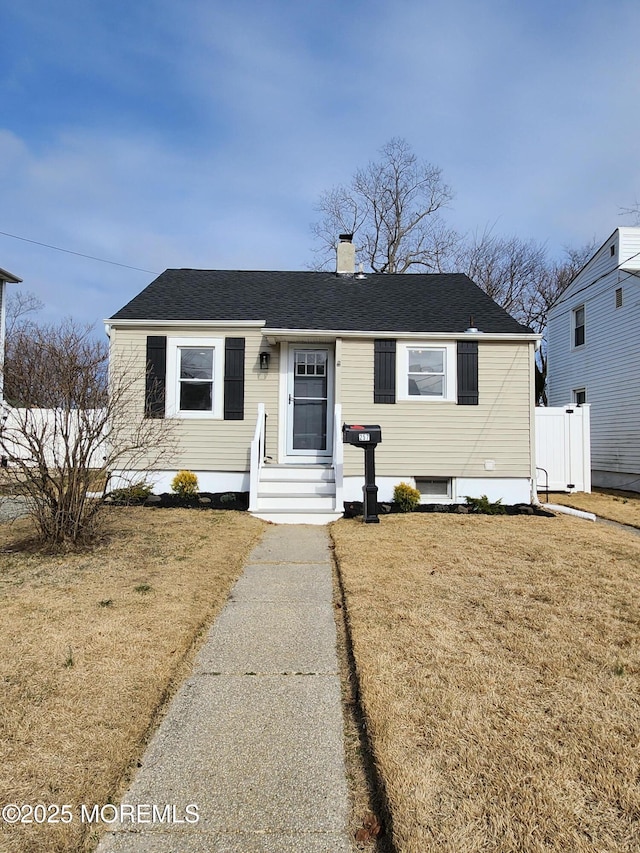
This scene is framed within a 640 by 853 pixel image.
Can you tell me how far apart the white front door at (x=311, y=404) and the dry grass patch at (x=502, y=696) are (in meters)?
4.30

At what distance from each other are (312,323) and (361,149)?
10755 mm

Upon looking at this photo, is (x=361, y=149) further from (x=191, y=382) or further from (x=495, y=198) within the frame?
(x=191, y=382)

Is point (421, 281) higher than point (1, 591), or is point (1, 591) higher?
point (421, 281)

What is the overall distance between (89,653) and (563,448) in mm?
10347

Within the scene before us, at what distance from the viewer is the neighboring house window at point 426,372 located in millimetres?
9148

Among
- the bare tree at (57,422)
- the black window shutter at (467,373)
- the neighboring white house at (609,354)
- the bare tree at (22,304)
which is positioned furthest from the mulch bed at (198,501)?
the bare tree at (22,304)

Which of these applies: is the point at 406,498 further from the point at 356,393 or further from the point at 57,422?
the point at 57,422

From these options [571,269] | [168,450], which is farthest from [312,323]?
[571,269]

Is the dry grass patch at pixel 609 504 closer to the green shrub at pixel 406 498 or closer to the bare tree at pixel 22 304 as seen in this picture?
the green shrub at pixel 406 498

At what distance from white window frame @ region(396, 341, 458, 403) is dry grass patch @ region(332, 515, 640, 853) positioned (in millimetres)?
4175

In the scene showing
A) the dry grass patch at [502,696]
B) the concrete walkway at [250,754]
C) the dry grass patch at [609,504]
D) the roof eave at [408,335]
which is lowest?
the concrete walkway at [250,754]

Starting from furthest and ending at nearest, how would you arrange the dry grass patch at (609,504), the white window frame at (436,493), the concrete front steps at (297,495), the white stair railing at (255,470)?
1. the white window frame at (436,493)
2. the dry grass patch at (609,504)
3. the white stair railing at (255,470)
4. the concrete front steps at (297,495)

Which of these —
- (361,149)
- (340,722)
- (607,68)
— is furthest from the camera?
(361,149)

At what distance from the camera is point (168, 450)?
898 centimetres
